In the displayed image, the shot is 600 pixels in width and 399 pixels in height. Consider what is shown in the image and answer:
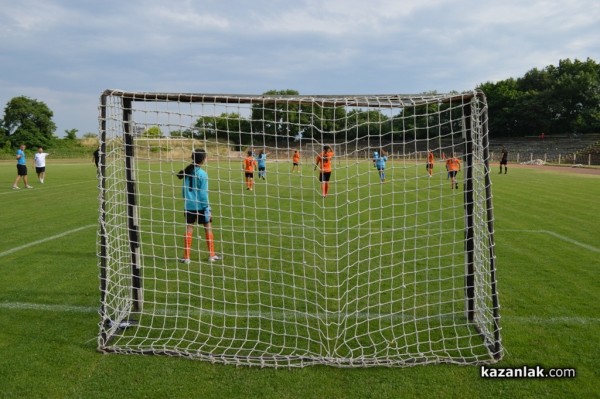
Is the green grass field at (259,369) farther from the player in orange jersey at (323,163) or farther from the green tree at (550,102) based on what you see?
the green tree at (550,102)

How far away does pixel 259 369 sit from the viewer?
381cm

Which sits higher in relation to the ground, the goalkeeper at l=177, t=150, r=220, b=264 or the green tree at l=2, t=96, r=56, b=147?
the green tree at l=2, t=96, r=56, b=147

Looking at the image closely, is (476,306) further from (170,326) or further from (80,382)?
(80,382)

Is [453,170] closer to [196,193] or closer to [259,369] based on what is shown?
[196,193]

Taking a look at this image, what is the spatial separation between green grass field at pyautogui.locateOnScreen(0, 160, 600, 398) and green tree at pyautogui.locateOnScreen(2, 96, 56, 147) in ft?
253

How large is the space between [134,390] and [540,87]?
262 feet

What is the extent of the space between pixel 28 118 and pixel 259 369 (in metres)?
86.7

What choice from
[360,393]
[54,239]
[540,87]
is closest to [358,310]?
[360,393]

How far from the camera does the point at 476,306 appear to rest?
4.71 m

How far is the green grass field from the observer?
346 centimetres

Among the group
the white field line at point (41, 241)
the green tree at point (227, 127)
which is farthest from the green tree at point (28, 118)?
the green tree at point (227, 127)

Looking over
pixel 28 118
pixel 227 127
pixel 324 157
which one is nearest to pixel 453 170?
pixel 324 157

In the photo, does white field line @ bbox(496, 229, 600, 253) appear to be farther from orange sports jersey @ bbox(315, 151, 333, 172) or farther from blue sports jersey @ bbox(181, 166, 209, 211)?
blue sports jersey @ bbox(181, 166, 209, 211)

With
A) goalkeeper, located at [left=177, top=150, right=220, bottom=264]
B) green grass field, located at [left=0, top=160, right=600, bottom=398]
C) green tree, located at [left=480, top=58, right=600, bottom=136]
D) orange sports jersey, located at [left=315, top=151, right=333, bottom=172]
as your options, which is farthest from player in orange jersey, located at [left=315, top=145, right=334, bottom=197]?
green tree, located at [left=480, top=58, right=600, bottom=136]
